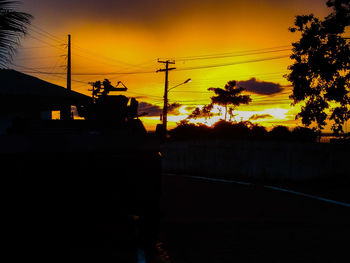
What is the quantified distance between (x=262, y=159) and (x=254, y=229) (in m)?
16.2

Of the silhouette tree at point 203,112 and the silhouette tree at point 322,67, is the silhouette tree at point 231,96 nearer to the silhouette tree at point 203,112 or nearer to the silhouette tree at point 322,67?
the silhouette tree at point 203,112

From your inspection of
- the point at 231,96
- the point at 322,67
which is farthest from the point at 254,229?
the point at 231,96

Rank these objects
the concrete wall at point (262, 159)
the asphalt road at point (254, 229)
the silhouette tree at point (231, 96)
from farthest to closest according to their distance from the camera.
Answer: the silhouette tree at point (231, 96)
the concrete wall at point (262, 159)
the asphalt road at point (254, 229)

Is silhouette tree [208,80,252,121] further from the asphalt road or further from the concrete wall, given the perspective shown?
the asphalt road

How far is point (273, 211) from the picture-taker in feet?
39.6

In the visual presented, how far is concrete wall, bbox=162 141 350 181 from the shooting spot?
21.7 metres

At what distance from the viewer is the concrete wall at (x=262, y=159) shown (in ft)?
71.1

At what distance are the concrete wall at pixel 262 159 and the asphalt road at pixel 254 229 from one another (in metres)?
6.92

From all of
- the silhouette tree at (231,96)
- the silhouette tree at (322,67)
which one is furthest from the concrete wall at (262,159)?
the silhouette tree at (231,96)

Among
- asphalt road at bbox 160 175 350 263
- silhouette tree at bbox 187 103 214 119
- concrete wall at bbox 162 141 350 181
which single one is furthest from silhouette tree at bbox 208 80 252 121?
asphalt road at bbox 160 175 350 263

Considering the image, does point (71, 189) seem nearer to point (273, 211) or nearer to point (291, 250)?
point (291, 250)

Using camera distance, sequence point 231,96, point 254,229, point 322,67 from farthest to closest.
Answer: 1. point 231,96
2. point 322,67
3. point 254,229

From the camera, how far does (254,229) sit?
9367mm

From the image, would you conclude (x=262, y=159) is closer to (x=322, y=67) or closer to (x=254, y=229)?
(x=322, y=67)
